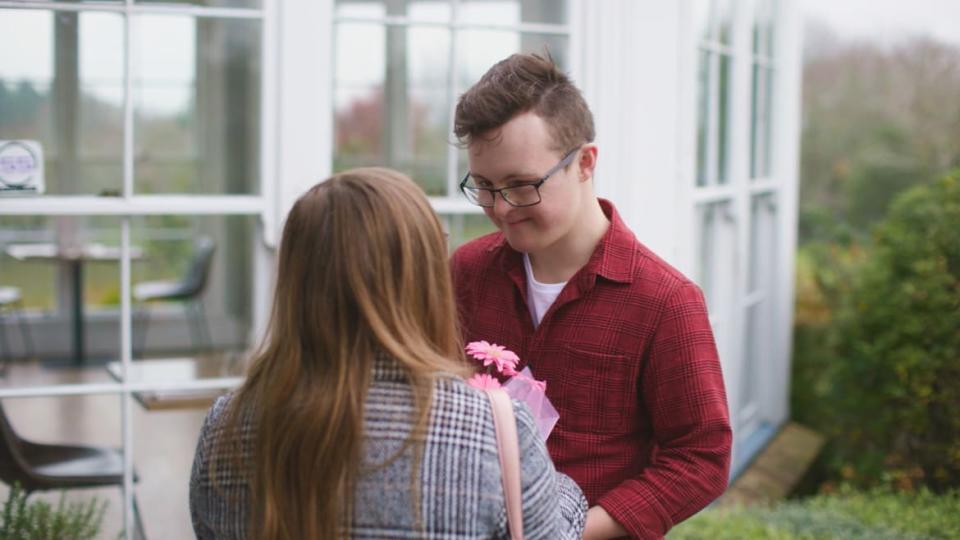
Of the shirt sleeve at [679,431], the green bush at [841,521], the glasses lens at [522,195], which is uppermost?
the glasses lens at [522,195]

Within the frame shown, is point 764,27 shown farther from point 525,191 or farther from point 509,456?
point 509,456

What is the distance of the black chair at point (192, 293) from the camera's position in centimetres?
797

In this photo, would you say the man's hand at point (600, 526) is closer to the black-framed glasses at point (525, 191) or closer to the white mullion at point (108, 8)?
the black-framed glasses at point (525, 191)

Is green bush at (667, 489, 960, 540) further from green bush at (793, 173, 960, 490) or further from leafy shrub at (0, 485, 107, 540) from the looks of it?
leafy shrub at (0, 485, 107, 540)

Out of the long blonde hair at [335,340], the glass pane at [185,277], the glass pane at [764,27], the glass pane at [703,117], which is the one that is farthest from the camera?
the glass pane at [185,277]

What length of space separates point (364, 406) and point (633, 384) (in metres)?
0.63

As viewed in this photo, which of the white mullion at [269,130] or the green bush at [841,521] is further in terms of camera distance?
the green bush at [841,521]

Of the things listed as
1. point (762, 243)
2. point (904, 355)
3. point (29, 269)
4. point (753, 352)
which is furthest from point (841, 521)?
point (29, 269)

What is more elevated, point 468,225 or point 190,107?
Result: point 190,107

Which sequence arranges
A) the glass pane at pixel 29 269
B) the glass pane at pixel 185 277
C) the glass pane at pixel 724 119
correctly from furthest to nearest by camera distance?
the glass pane at pixel 185 277 → the glass pane at pixel 29 269 → the glass pane at pixel 724 119

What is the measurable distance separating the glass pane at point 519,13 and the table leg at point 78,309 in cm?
491

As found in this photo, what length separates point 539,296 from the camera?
205cm

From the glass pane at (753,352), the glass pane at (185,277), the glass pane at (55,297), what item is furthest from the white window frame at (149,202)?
the glass pane at (185,277)

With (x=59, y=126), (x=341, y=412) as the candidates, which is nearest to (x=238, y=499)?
(x=341, y=412)
